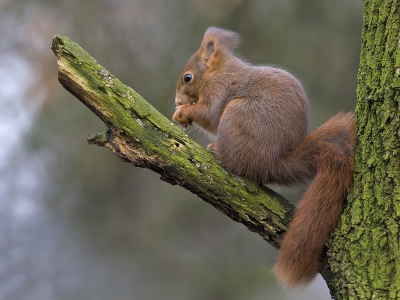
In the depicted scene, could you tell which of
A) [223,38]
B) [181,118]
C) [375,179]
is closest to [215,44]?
[223,38]

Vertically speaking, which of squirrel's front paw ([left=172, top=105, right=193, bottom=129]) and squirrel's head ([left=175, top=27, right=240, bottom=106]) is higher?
squirrel's head ([left=175, top=27, right=240, bottom=106])

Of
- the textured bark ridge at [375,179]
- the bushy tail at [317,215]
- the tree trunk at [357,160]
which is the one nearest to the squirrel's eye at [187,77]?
the tree trunk at [357,160]

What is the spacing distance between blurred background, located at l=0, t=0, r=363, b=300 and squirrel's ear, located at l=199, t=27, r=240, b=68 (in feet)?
5.99

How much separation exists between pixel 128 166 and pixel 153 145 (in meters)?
3.44

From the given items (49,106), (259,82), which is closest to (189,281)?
(49,106)

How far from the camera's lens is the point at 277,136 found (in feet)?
7.89

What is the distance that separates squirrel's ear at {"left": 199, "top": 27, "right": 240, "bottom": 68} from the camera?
10.2ft

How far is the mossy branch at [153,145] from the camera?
2145mm

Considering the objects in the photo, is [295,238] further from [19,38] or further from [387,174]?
[19,38]

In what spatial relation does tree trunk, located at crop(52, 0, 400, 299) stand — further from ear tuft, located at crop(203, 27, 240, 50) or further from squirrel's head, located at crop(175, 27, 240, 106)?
ear tuft, located at crop(203, 27, 240, 50)

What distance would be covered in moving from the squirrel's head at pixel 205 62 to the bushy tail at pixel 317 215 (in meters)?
1.22

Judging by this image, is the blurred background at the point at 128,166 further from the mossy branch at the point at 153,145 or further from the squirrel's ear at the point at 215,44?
the mossy branch at the point at 153,145

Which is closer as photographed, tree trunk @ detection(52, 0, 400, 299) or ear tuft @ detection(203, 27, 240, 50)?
tree trunk @ detection(52, 0, 400, 299)

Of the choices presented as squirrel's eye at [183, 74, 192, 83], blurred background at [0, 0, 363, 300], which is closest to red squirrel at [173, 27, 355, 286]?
squirrel's eye at [183, 74, 192, 83]
